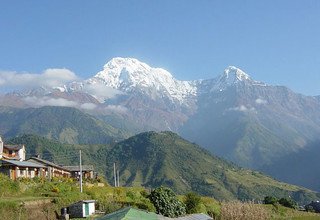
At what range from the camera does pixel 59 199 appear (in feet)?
201

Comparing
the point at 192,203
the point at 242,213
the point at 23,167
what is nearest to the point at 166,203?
Result: the point at 242,213

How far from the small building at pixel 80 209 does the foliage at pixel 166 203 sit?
947 centimetres

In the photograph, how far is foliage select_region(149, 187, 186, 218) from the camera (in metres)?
64.2

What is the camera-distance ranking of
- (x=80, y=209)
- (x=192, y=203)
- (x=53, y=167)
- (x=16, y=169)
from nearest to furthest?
(x=80, y=209) → (x=192, y=203) → (x=16, y=169) → (x=53, y=167)

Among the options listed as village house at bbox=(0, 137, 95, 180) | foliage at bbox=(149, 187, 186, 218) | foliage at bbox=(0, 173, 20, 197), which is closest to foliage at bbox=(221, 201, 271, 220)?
foliage at bbox=(149, 187, 186, 218)

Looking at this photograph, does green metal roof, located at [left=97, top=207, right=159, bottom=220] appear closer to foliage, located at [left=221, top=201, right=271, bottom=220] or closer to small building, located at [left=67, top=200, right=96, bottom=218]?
small building, located at [left=67, top=200, right=96, bottom=218]

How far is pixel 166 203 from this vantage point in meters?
64.7

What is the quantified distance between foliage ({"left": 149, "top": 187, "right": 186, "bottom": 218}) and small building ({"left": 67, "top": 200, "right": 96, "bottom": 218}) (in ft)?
31.1

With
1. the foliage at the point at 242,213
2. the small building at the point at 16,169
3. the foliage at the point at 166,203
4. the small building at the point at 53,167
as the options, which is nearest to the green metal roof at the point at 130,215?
the foliage at the point at 242,213

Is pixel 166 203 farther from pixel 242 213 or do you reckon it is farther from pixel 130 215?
pixel 130 215

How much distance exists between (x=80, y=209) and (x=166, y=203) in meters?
11.9

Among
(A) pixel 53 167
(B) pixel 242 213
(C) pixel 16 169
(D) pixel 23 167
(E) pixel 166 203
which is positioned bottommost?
(B) pixel 242 213

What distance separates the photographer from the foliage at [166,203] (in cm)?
6425

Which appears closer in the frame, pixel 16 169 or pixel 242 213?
pixel 242 213
